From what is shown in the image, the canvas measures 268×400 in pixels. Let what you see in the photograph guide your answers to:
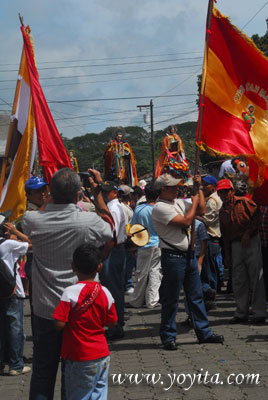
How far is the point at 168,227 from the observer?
6516 millimetres

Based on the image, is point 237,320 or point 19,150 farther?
point 237,320

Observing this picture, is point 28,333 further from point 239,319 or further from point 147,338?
point 239,319

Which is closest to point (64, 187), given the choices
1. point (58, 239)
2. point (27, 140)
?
point (58, 239)

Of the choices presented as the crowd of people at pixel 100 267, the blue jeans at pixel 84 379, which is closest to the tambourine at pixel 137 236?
the crowd of people at pixel 100 267

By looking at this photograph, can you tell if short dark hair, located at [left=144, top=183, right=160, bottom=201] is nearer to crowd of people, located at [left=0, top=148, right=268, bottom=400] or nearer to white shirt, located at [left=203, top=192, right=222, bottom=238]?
crowd of people, located at [left=0, top=148, right=268, bottom=400]

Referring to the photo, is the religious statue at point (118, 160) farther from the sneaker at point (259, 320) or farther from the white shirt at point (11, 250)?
the white shirt at point (11, 250)

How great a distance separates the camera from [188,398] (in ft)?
16.1

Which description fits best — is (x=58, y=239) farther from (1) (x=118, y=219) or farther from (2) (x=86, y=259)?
(1) (x=118, y=219)

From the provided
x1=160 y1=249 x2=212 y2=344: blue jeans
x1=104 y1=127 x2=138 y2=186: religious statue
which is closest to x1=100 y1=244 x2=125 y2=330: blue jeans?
x1=160 y1=249 x2=212 y2=344: blue jeans

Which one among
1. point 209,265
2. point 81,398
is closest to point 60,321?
point 81,398

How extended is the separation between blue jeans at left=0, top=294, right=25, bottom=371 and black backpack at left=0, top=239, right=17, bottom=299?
0.51 feet

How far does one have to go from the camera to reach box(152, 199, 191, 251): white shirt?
642 cm

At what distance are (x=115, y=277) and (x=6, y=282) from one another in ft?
6.55

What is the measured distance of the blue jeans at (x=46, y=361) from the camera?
3979 mm
